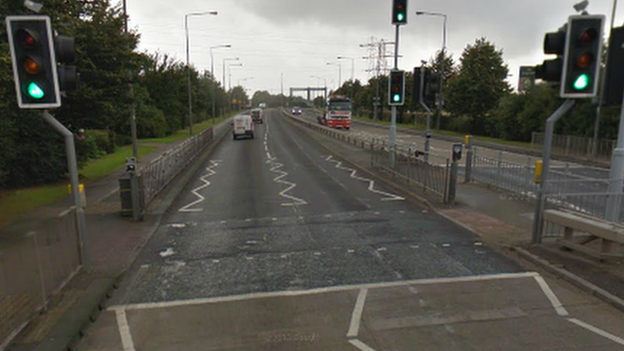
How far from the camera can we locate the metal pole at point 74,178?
6.26m

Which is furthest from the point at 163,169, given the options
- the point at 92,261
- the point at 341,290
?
the point at 341,290

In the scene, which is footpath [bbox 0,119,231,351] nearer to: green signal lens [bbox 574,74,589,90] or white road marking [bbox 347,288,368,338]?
white road marking [bbox 347,288,368,338]

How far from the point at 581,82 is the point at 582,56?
1.30ft

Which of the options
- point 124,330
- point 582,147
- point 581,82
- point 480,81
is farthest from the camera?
point 480,81

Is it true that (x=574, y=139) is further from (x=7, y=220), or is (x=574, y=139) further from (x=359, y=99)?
(x=359, y=99)

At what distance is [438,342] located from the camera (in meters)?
4.98

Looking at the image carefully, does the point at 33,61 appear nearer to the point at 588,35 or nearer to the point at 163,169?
the point at 588,35

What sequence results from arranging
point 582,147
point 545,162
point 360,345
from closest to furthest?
point 360,345 < point 545,162 < point 582,147

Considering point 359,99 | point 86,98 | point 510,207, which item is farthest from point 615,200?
point 359,99

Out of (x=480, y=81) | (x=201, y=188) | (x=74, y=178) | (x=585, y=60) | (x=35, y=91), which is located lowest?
(x=201, y=188)

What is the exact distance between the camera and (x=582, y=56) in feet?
21.7

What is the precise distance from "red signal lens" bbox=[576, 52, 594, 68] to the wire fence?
5.70 m

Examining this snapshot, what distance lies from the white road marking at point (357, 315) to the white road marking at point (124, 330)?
2.58 metres

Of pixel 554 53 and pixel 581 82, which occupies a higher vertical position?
pixel 554 53
